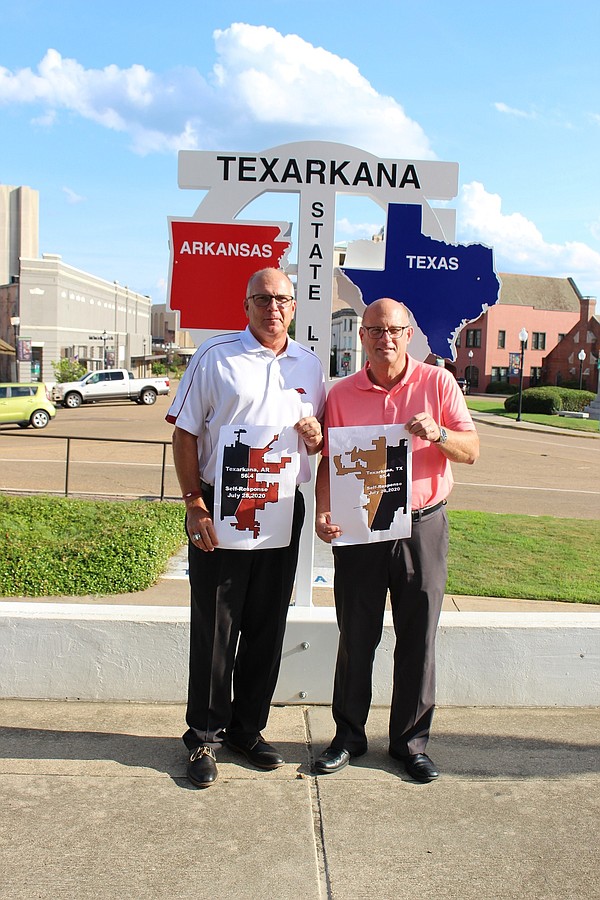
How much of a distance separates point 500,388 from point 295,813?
7736cm

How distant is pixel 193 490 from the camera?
357 centimetres

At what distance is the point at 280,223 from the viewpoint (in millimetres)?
4418

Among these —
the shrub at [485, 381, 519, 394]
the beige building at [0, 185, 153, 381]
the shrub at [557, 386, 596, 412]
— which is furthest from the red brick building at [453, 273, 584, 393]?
the shrub at [557, 386, 596, 412]

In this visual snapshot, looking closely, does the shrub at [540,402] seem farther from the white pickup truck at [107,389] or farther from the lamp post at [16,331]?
the lamp post at [16,331]

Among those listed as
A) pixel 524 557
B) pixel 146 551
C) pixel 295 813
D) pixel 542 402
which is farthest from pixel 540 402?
pixel 295 813

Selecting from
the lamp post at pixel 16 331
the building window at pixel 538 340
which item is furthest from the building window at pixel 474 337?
the lamp post at pixel 16 331

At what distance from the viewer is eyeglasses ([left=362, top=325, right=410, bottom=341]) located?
11.3 ft

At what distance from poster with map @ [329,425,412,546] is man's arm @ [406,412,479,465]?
0.15 meters

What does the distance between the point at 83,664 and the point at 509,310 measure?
8524 cm

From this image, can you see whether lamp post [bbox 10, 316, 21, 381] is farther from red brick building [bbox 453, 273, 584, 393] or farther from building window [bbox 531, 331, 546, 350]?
building window [bbox 531, 331, 546, 350]

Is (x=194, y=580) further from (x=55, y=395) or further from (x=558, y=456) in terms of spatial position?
(x=55, y=395)

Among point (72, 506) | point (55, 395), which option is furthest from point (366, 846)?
point (55, 395)

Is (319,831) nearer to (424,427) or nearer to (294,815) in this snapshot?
(294,815)

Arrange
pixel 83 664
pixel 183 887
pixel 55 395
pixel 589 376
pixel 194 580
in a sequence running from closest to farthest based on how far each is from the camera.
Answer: pixel 183 887 → pixel 194 580 → pixel 83 664 → pixel 55 395 → pixel 589 376
